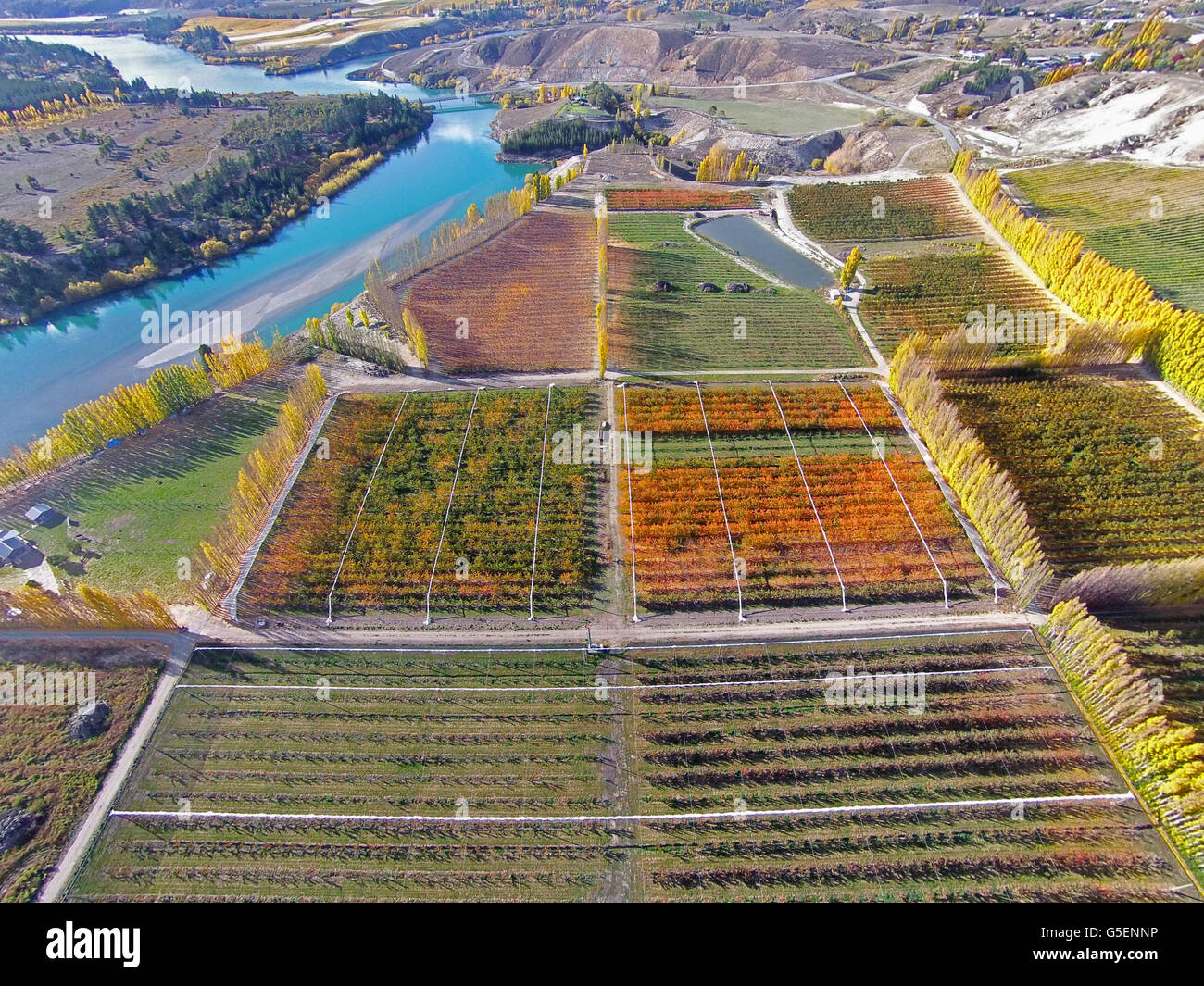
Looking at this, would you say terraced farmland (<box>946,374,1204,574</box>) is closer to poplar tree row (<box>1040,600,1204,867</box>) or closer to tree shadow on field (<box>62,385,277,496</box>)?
poplar tree row (<box>1040,600,1204,867</box>)

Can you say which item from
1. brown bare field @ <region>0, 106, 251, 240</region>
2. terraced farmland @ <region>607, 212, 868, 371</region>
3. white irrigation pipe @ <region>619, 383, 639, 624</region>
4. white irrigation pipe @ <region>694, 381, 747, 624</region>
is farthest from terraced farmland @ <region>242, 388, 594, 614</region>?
brown bare field @ <region>0, 106, 251, 240</region>

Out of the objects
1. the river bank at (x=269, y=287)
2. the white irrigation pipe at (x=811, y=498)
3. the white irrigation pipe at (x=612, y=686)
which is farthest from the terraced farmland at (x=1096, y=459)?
the river bank at (x=269, y=287)

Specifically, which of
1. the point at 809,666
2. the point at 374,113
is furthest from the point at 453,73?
the point at 809,666

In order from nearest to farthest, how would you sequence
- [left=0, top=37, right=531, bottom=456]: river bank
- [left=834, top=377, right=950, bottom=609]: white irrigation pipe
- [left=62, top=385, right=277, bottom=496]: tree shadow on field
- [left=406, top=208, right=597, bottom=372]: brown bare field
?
[left=834, top=377, right=950, bottom=609]: white irrigation pipe
[left=62, top=385, right=277, bottom=496]: tree shadow on field
[left=0, top=37, right=531, bottom=456]: river bank
[left=406, top=208, right=597, bottom=372]: brown bare field

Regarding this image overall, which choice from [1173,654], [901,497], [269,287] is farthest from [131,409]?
[1173,654]

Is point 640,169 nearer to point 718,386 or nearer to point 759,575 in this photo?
point 718,386

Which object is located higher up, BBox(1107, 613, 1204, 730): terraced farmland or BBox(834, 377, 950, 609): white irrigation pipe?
BBox(834, 377, 950, 609): white irrigation pipe
